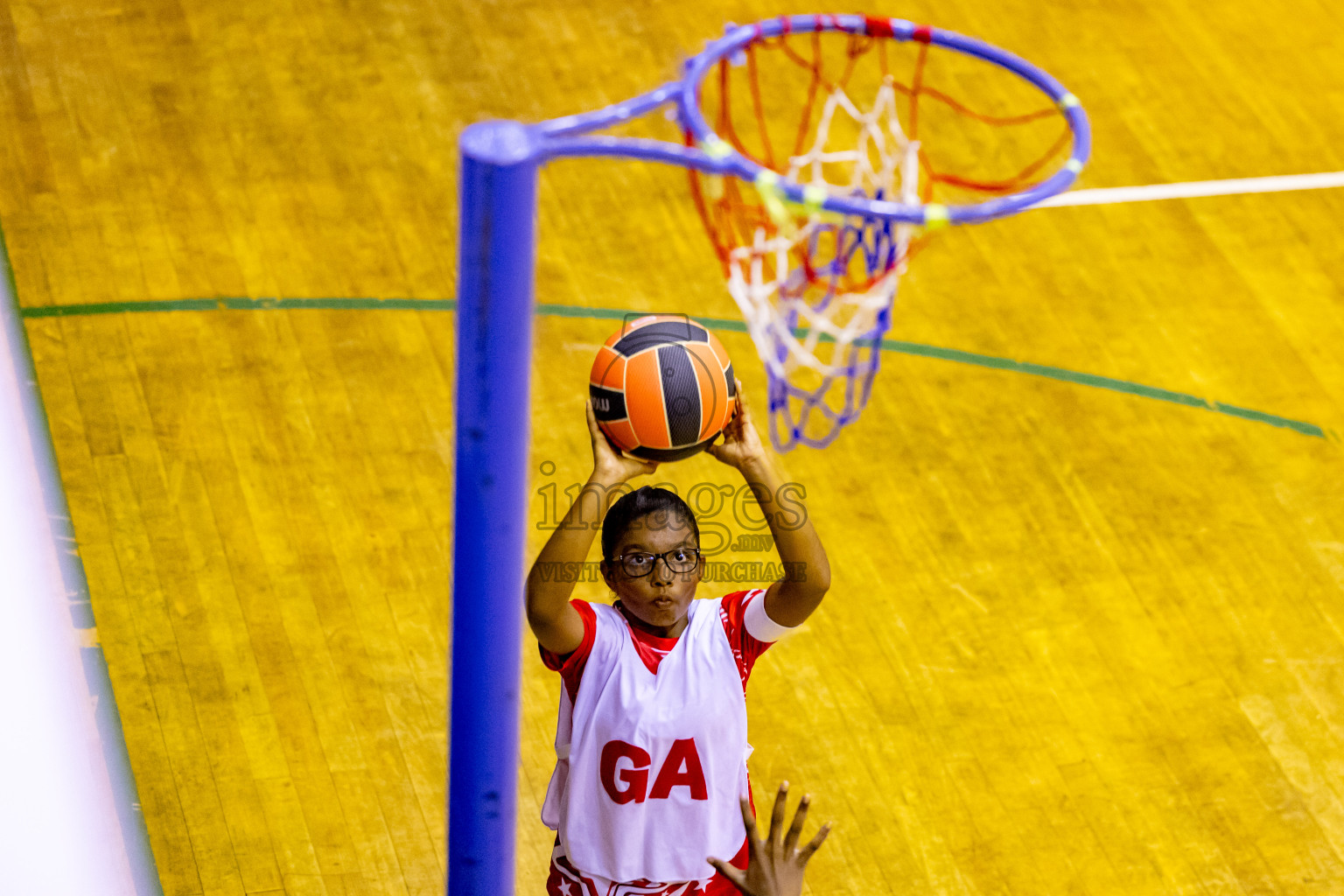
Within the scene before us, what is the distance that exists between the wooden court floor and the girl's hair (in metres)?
1.53

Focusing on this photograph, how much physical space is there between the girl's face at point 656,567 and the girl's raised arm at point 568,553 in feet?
0.32

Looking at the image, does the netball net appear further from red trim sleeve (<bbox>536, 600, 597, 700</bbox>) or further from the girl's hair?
red trim sleeve (<bbox>536, 600, 597, 700</bbox>)

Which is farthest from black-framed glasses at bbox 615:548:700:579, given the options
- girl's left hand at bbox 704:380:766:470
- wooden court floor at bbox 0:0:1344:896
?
wooden court floor at bbox 0:0:1344:896

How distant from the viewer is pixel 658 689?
3.21 m

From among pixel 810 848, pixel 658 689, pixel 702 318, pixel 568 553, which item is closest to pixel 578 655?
pixel 658 689

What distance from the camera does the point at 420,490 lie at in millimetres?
5352

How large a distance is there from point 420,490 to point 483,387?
2873mm

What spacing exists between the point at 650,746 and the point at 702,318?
309 centimetres

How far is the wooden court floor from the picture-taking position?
4566 millimetres

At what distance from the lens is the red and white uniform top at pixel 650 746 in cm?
319

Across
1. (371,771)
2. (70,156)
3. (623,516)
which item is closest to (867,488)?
(371,771)

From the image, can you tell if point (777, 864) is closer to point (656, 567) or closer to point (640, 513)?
point (656, 567)

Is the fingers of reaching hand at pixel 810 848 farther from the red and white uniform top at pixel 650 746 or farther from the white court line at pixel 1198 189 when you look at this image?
the white court line at pixel 1198 189

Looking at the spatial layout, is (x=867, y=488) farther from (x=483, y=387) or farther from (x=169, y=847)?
(x=483, y=387)
